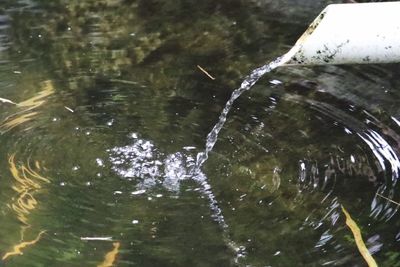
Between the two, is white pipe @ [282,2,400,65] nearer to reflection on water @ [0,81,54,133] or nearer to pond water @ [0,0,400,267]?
pond water @ [0,0,400,267]

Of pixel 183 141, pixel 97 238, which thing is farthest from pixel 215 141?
pixel 97 238

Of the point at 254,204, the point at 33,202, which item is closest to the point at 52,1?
the point at 33,202

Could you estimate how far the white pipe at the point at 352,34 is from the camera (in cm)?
169

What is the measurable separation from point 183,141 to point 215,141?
0.32ft

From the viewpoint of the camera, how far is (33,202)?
1819 mm

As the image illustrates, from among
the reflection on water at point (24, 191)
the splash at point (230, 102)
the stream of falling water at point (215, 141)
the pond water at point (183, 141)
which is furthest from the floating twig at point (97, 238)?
the splash at point (230, 102)

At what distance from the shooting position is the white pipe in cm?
169

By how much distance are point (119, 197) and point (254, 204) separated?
362mm

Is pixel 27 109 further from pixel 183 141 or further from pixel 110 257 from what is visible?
pixel 110 257

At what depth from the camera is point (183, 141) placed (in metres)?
2.09

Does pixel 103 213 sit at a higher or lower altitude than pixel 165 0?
lower

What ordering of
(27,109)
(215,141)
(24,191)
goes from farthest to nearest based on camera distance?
(27,109)
(215,141)
(24,191)

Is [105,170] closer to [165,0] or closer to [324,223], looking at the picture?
[324,223]

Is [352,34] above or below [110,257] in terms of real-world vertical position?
above
